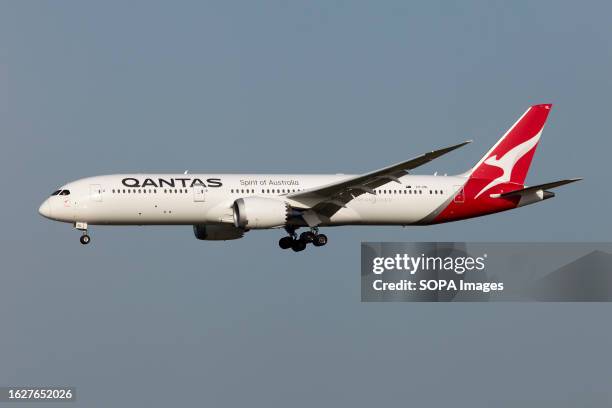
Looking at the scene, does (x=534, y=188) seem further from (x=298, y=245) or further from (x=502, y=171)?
(x=298, y=245)

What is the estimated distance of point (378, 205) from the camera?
51688 millimetres

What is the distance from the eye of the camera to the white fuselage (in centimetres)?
4781

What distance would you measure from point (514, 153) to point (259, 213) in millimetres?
16483

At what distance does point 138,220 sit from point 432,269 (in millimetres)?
13764

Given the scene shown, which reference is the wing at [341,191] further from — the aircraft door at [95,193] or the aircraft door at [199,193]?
the aircraft door at [95,193]

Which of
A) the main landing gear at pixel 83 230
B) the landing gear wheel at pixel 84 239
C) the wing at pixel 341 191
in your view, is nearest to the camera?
the wing at pixel 341 191

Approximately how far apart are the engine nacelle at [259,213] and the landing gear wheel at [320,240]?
3.44 meters

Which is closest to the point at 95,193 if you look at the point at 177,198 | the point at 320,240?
the point at 177,198

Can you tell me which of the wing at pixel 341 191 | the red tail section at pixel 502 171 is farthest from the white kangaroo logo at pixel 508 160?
the wing at pixel 341 191

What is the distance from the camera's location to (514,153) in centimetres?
5641

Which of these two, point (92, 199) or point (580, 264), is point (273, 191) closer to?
point (92, 199)

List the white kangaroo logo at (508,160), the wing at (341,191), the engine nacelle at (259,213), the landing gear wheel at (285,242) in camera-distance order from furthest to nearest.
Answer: the white kangaroo logo at (508,160), the landing gear wheel at (285,242), the engine nacelle at (259,213), the wing at (341,191)

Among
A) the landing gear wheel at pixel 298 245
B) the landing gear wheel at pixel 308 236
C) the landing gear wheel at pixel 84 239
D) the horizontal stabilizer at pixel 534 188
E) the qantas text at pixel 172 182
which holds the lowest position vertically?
the landing gear wheel at pixel 84 239

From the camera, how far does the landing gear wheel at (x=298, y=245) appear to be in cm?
5191
